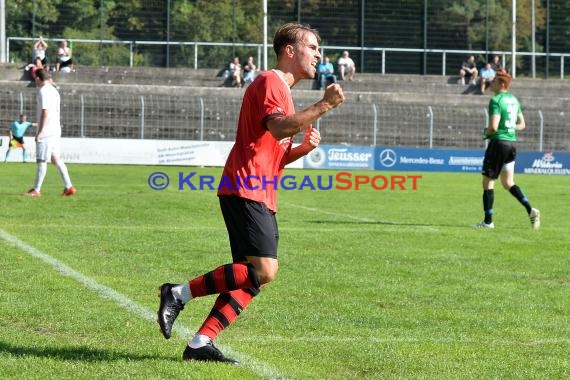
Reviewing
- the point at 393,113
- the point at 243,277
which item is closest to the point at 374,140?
the point at 393,113

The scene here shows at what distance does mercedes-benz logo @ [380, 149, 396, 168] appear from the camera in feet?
123

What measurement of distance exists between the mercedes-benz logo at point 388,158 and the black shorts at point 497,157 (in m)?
21.6

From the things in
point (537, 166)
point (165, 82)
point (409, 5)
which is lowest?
point (537, 166)

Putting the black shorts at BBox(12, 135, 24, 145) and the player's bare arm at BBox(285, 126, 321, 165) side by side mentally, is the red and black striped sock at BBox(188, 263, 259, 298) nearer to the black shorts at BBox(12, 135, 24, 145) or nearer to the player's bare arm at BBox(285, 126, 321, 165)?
the player's bare arm at BBox(285, 126, 321, 165)

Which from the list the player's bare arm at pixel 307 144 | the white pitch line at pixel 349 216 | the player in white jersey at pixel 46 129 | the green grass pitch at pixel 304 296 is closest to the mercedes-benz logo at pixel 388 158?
the white pitch line at pixel 349 216

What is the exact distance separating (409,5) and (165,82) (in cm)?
1125

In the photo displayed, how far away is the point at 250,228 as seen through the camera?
5965 millimetres

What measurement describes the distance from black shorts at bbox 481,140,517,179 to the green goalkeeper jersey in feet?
0.32

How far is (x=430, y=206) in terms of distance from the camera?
20391 millimetres

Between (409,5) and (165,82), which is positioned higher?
(409,5)

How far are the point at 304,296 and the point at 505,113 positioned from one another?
777cm

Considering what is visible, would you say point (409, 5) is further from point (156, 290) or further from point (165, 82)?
point (156, 290)

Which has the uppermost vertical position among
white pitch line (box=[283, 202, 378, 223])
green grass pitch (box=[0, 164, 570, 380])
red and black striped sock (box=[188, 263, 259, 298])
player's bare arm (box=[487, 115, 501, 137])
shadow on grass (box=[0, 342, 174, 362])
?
player's bare arm (box=[487, 115, 501, 137])

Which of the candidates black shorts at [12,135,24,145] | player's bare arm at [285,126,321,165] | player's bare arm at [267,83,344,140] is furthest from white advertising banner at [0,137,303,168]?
player's bare arm at [267,83,344,140]
